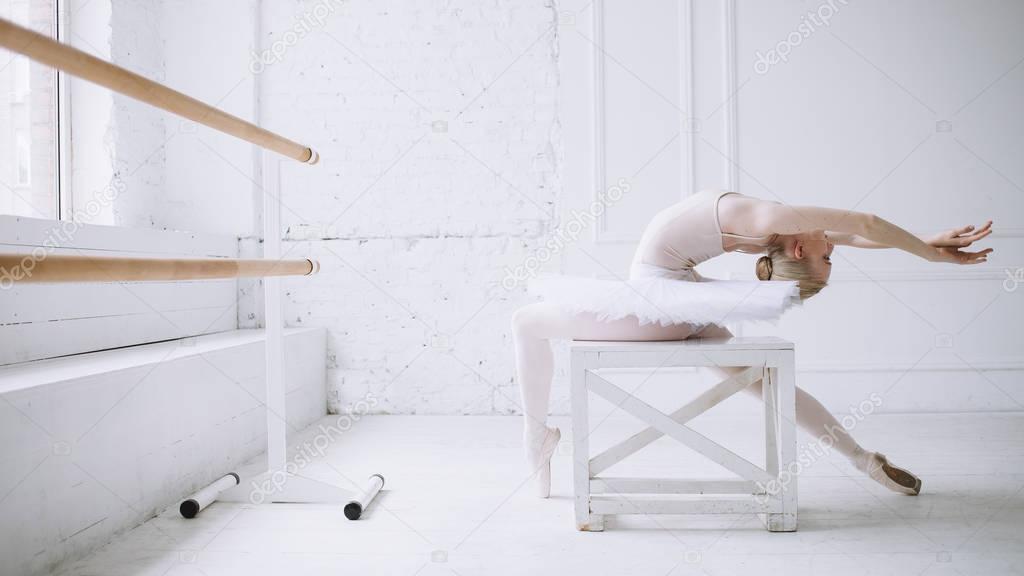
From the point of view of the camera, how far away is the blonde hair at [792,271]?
1.84m

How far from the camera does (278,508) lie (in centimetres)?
188

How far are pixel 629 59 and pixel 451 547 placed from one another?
2.33 meters

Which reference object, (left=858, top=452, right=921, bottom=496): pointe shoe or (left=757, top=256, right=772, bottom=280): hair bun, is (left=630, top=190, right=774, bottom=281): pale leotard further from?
(left=858, top=452, right=921, bottom=496): pointe shoe

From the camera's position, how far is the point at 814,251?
184 cm

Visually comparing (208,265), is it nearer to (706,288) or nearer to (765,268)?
(706,288)

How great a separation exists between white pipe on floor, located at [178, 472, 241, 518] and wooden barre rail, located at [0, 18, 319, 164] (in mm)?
963

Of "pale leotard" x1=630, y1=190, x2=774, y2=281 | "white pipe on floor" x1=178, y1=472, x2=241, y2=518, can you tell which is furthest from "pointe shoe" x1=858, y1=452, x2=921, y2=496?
"white pipe on floor" x1=178, y1=472, x2=241, y2=518

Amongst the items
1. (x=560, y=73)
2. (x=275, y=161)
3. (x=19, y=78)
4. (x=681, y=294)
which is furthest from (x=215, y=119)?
(x=560, y=73)

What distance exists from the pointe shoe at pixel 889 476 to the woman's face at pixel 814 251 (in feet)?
1.73

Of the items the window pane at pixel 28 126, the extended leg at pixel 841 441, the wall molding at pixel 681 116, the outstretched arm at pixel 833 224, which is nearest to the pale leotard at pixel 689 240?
the outstretched arm at pixel 833 224

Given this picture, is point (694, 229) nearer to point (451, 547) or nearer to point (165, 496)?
point (451, 547)

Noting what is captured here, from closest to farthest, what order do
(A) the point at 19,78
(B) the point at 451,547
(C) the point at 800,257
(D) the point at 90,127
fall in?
1. (B) the point at 451,547
2. (C) the point at 800,257
3. (A) the point at 19,78
4. (D) the point at 90,127

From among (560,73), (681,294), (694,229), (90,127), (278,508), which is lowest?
(278,508)

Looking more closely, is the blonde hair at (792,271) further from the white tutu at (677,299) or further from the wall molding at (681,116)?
the wall molding at (681,116)
